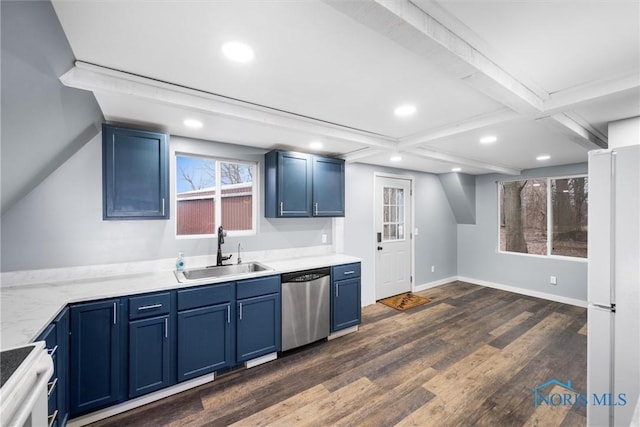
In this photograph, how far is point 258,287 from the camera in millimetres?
2645

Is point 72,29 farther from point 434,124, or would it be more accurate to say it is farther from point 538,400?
point 538,400

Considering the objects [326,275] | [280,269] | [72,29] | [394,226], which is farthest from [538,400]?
Answer: [72,29]

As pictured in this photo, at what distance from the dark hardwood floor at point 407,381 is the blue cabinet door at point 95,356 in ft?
0.75

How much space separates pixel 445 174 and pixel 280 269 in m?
4.10

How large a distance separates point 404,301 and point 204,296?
11.0ft

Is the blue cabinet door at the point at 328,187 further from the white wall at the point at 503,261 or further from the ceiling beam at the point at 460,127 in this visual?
the white wall at the point at 503,261

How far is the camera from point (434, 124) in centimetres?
258

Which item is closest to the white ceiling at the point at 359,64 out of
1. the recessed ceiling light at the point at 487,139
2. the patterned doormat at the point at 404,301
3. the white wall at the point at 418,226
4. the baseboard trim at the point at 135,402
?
the recessed ceiling light at the point at 487,139

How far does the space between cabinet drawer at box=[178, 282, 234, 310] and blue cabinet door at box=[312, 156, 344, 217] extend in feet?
4.73

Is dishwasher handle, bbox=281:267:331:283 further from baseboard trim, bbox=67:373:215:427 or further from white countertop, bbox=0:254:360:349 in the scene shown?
baseboard trim, bbox=67:373:215:427

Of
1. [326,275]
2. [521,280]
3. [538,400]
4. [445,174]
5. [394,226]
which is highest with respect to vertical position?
[445,174]

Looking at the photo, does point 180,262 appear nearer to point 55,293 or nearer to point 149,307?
point 149,307

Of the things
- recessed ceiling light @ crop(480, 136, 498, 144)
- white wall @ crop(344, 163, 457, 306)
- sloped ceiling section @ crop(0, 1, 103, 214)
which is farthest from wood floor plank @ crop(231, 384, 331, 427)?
recessed ceiling light @ crop(480, 136, 498, 144)

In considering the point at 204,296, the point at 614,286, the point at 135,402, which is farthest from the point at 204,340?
the point at 614,286
